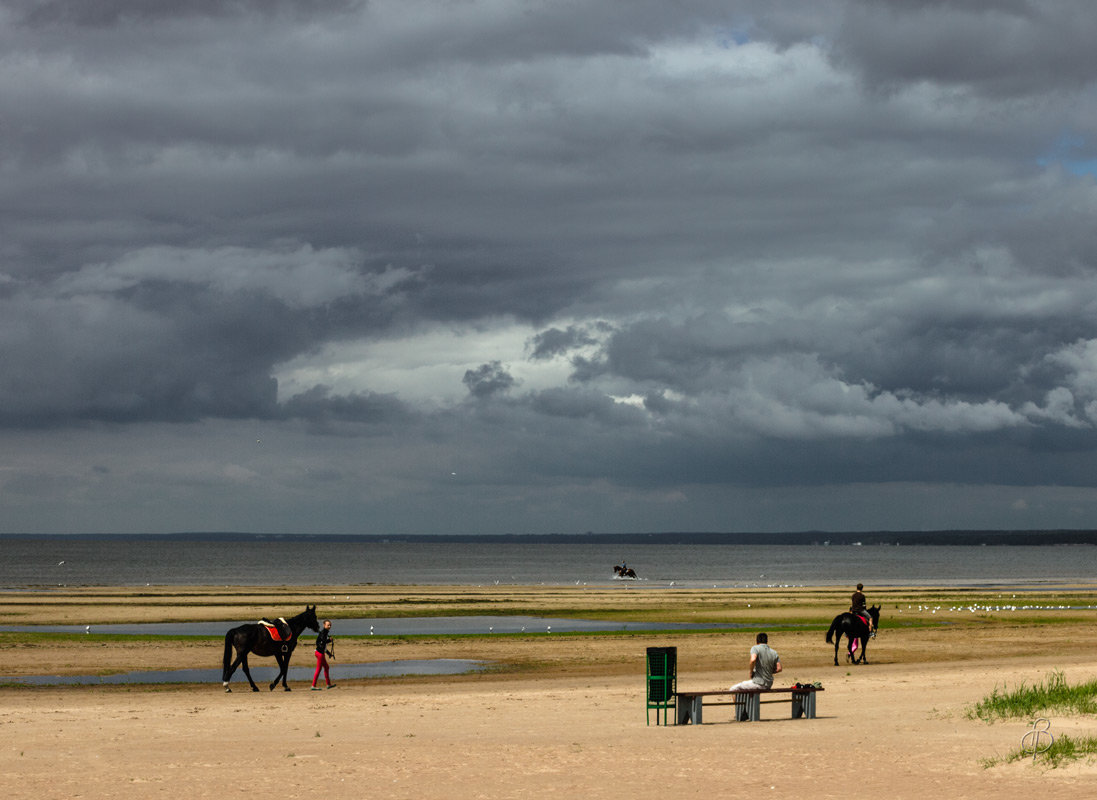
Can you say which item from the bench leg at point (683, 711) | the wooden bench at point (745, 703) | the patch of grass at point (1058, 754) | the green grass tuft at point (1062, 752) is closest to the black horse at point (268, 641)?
the bench leg at point (683, 711)

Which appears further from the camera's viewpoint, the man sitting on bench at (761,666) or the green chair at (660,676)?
the man sitting on bench at (761,666)

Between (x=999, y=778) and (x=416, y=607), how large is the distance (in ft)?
206

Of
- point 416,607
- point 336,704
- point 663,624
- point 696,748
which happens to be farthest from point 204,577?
point 696,748

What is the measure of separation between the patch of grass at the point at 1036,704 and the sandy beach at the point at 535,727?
55 centimetres

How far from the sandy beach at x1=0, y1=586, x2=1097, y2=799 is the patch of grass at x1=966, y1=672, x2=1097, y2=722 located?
1.80 ft

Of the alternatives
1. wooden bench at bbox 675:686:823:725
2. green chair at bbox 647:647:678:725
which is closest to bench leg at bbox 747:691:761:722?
wooden bench at bbox 675:686:823:725

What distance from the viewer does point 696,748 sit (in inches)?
877

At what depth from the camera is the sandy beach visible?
19.0m

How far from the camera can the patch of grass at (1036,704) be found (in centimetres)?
2530

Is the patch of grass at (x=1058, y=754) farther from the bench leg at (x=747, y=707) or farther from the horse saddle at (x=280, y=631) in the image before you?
the horse saddle at (x=280, y=631)

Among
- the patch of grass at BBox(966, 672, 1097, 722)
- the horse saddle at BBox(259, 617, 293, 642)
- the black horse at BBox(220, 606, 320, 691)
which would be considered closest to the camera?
the patch of grass at BBox(966, 672, 1097, 722)

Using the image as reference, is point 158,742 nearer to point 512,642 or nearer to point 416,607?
point 512,642

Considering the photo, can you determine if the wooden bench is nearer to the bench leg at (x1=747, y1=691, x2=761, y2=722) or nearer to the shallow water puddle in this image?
the bench leg at (x1=747, y1=691, x2=761, y2=722)

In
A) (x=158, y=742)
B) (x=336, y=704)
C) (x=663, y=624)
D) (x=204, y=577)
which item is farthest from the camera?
(x=204, y=577)
